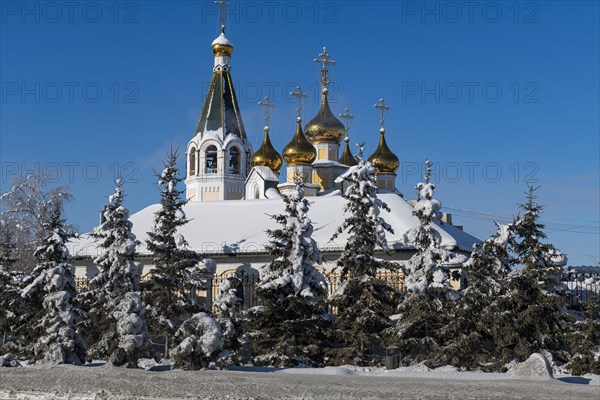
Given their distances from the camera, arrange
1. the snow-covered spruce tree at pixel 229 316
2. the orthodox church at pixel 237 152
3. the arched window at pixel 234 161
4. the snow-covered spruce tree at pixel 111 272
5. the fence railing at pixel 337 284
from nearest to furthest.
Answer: the snow-covered spruce tree at pixel 229 316 → the snow-covered spruce tree at pixel 111 272 → the fence railing at pixel 337 284 → the orthodox church at pixel 237 152 → the arched window at pixel 234 161

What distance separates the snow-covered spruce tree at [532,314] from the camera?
19.0m

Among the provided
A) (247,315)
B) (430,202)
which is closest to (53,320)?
(247,315)

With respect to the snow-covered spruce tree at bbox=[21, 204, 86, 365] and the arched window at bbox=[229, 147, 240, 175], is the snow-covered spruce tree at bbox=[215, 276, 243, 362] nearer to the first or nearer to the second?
the snow-covered spruce tree at bbox=[21, 204, 86, 365]

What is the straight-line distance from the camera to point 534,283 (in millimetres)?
19422

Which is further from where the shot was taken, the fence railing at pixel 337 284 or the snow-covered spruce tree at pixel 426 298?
the fence railing at pixel 337 284

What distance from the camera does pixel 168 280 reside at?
2181 cm

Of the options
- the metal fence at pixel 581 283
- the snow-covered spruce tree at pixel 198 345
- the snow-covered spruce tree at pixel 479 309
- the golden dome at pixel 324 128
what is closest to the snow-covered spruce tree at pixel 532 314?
the snow-covered spruce tree at pixel 479 309

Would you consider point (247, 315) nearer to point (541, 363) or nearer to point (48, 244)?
point (48, 244)

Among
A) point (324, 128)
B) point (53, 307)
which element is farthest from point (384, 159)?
point (53, 307)

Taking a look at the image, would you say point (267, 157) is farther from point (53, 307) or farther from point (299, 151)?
point (53, 307)

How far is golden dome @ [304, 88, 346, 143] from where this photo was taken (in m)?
46.1

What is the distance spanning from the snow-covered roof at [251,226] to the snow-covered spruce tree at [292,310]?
5.15 m

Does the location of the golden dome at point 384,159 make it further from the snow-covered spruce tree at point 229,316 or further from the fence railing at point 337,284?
the snow-covered spruce tree at point 229,316

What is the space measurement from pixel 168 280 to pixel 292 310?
3.89 meters
